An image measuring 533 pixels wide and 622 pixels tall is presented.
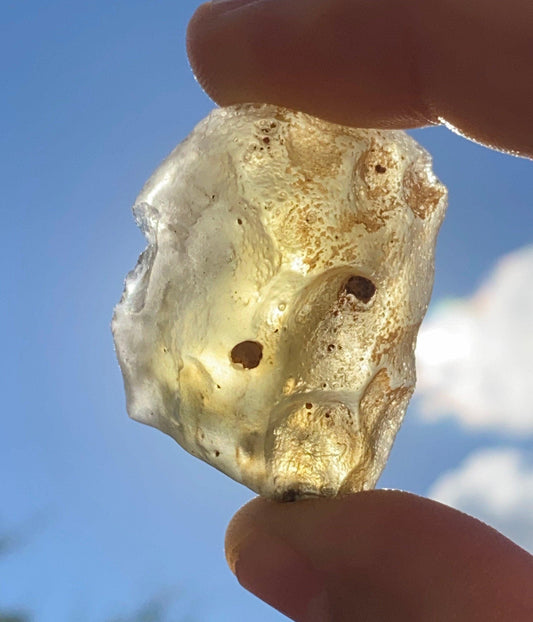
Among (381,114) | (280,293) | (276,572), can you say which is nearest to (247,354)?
(280,293)

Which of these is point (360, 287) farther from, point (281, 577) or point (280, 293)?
point (281, 577)

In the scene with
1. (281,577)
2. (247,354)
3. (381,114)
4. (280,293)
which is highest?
(381,114)

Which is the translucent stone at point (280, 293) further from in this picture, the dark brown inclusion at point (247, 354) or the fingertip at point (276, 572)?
the fingertip at point (276, 572)

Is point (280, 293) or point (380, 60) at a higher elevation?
point (380, 60)

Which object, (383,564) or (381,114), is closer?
(383,564)

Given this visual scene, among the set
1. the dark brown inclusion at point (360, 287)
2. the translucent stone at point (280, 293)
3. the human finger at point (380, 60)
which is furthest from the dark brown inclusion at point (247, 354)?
the human finger at point (380, 60)

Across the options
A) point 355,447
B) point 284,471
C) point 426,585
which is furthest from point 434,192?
point 426,585

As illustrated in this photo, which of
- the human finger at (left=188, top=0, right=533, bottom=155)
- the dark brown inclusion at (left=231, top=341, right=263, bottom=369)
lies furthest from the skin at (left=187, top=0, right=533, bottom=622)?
the dark brown inclusion at (left=231, top=341, right=263, bottom=369)
